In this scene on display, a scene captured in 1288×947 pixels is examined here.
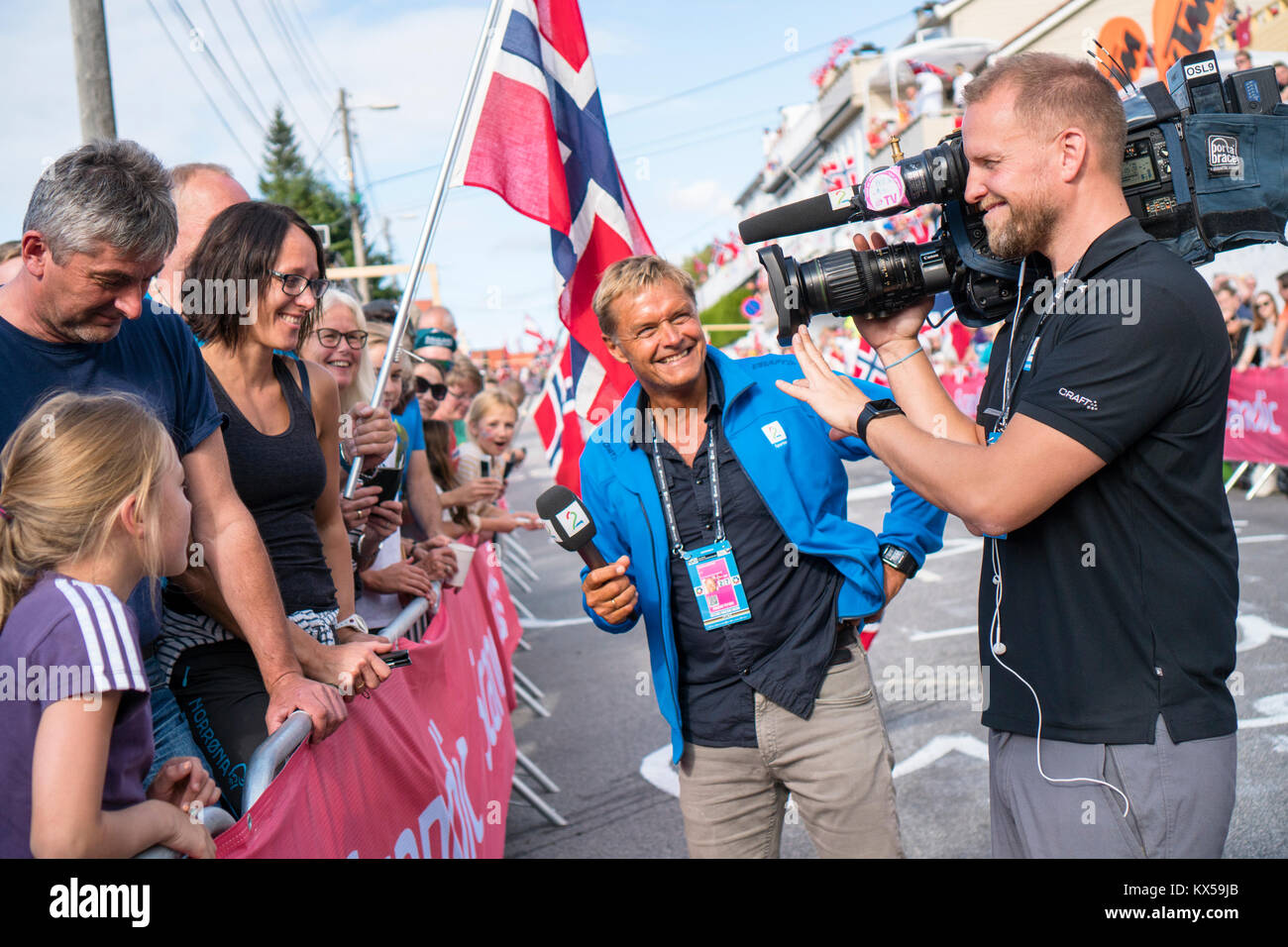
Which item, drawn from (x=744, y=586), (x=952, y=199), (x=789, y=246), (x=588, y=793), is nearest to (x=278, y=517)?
(x=744, y=586)

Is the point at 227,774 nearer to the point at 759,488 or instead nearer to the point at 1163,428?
the point at 759,488

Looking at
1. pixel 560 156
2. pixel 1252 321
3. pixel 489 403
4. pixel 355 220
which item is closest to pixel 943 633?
pixel 489 403

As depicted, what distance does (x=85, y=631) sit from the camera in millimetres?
1804

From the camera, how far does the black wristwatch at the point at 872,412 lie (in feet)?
A: 7.54

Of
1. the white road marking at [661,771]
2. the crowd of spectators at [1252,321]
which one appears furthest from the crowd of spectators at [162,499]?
the crowd of spectators at [1252,321]

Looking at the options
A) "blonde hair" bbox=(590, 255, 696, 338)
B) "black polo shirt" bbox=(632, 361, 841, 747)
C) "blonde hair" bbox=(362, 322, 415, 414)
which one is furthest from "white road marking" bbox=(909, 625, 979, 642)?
"blonde hair" bbox=(590, 255, 696, 338)

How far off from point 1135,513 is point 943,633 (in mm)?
5648

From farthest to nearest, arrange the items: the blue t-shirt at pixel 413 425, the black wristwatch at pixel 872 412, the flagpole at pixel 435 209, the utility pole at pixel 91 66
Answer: the utility pole at pixel 91 66 → the blue t-shirt at pixel 413 425 → the flagpole at pixel 435 209 → the black wristwatch at pixel 872 412

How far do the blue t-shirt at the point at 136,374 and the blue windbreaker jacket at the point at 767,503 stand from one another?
3.69 ft

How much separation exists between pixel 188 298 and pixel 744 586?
188cm

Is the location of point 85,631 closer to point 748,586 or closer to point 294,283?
point 294,283

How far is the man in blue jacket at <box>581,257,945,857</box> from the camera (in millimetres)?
2953
